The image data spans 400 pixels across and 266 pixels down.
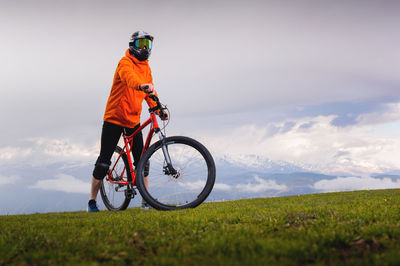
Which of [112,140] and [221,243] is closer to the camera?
[221,243]

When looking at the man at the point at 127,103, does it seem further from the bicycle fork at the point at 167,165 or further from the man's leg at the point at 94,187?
the bicycle fork at the point at 167,165

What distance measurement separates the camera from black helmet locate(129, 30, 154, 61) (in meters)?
7.18

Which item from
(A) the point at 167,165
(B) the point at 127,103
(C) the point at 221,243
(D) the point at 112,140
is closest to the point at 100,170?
(D) the point at 112,140

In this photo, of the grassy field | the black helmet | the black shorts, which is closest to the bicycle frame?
the black shorts

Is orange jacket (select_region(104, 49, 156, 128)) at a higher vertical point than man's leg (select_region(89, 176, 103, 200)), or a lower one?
higher

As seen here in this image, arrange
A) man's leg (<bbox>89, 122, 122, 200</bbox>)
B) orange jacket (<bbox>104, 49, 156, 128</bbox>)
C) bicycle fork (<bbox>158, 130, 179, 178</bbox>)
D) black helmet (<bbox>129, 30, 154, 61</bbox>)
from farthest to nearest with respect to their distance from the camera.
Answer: man's leg (<bbox>89, 122, 122, 200</bbox>) < orange jacket (<bbox>104, 49, 156, 128</bbox>) < black helmet (<bbox>129, 30, 154, 61</bbox>) < bicycle fork (<bbox>158, 130, 179, 178</bbox>)

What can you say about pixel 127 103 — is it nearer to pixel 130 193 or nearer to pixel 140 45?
pixel 140 45

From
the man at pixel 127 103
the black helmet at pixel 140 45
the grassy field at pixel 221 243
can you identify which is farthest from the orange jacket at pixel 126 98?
the grassy field at pixel 221 243

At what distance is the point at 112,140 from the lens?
25.5ft

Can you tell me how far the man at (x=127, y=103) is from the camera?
283 inches

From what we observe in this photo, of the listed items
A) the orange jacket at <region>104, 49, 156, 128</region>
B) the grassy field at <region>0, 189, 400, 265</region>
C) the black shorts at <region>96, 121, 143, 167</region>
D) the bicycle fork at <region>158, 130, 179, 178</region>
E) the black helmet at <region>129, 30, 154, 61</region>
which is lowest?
the grassy field at <region>0, 189, 400, 265</region>

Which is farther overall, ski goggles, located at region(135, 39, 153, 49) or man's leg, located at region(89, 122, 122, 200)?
man's leg, located at region(89, 122, 122, 200)

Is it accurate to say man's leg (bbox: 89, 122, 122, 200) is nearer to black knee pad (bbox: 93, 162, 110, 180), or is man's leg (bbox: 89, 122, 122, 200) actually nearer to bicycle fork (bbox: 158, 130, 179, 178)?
black knee pad (bbox: 93, 162, 110, 180)

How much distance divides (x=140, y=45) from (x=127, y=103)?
A: 1.40m
